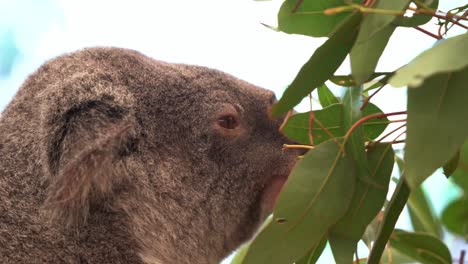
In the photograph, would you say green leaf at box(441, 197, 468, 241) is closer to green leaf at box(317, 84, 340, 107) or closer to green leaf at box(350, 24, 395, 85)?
green leaf at box(317, 84, 340, 107)

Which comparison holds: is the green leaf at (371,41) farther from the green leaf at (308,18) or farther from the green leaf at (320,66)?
the green leaf at (308,18)

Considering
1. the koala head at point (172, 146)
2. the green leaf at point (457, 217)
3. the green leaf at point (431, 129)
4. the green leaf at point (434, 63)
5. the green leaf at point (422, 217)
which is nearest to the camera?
the green leaf at point (434, 63)

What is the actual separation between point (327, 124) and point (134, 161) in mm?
606

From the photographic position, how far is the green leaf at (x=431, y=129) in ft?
3.16

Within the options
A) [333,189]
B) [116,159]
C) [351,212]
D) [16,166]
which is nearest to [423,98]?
[333,189]

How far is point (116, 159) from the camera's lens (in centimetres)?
180

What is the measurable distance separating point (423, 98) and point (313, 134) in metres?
0.61

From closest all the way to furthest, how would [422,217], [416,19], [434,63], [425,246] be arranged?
[434,63]
[416,19]
[425,246]
[422,217]

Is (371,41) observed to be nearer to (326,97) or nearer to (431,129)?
(431,129)

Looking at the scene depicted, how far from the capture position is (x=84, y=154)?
1.59 meters

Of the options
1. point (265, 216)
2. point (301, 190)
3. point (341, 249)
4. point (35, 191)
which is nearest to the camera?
point (301, 190)

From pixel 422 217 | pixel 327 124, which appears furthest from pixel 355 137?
pixel 422 217

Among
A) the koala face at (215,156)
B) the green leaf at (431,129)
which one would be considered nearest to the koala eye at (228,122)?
the koala face at (215,156)

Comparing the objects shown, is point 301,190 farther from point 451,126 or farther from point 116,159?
point 116,159
